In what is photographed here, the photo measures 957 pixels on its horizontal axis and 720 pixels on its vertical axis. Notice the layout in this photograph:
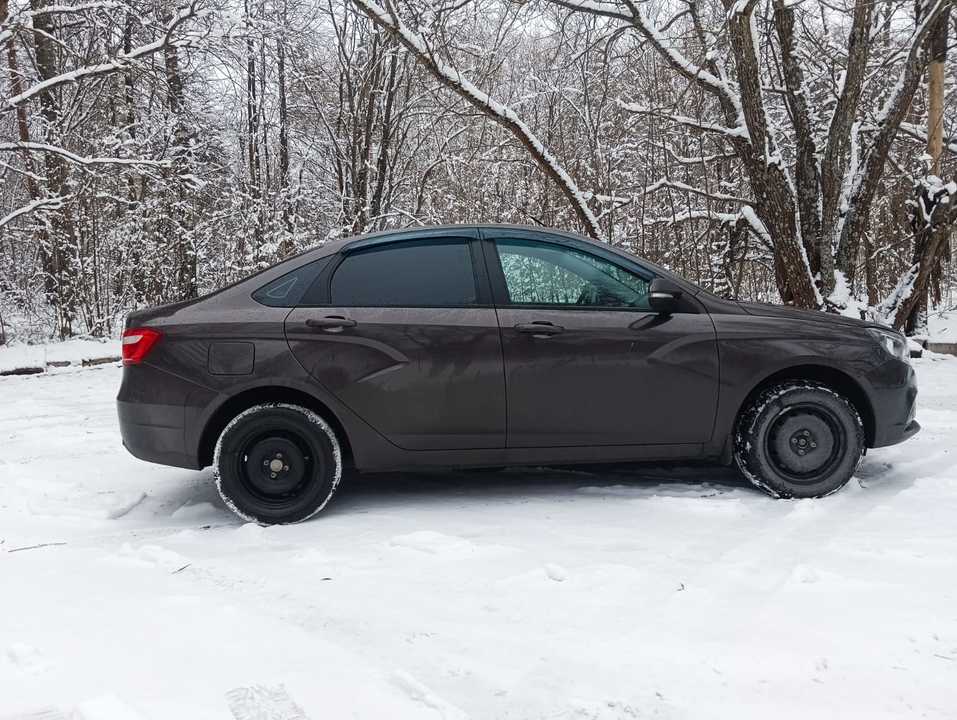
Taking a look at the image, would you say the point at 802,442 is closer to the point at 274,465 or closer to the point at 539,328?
the point at 539,328

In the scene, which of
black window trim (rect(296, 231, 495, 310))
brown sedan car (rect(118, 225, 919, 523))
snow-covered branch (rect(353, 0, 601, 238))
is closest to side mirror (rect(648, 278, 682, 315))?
brown sedan car (rect(118, 225, 919, 523))

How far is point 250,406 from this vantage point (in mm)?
3916

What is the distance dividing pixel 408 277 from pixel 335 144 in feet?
36.5

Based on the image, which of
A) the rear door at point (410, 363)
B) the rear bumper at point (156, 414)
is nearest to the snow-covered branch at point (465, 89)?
the rear door at point (410, 363)

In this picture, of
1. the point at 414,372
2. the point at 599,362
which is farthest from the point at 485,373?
the point at 599,362

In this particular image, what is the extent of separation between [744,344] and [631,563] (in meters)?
1.56

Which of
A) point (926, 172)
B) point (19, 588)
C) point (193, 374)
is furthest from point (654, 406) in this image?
point (926, 172)

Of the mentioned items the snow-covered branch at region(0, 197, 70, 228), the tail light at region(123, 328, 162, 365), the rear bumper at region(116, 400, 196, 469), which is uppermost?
the snow-covered branch at region(0, 197, 70, 228)

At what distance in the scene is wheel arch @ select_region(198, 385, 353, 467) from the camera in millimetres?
3889

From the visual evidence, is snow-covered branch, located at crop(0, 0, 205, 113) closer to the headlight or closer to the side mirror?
the side mirror

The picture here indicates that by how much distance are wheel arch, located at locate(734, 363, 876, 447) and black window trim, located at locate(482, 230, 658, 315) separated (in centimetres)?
78

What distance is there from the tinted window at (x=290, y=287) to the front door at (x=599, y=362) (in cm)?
100

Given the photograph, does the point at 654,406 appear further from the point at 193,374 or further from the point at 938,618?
the point at 193,374

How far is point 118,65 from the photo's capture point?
10.8m
